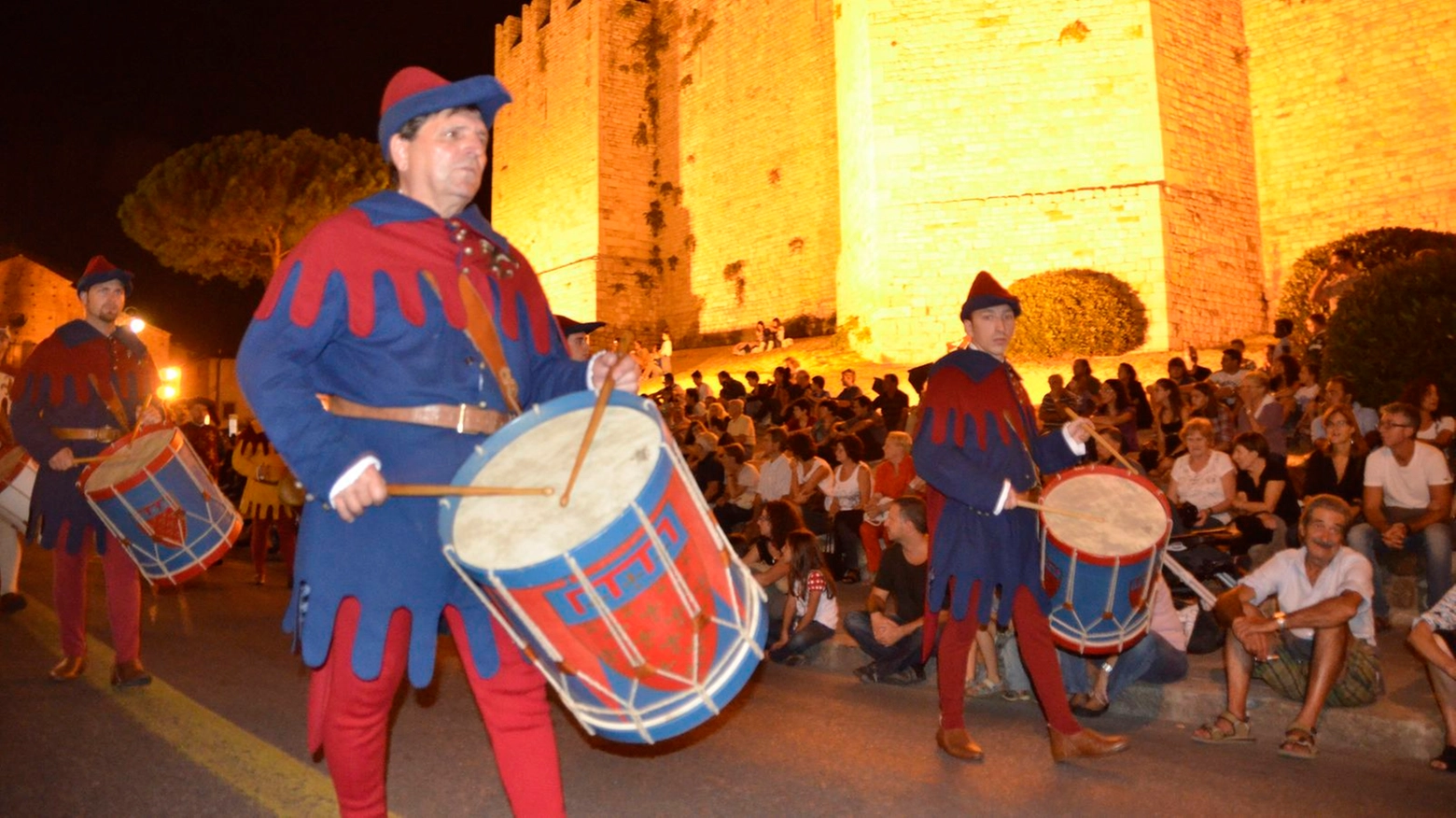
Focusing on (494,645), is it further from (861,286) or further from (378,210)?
(861,286)

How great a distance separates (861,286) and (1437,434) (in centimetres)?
1273

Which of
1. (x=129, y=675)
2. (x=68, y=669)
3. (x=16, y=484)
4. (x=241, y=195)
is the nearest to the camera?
(x=129, y=675)

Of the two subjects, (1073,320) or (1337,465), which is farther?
(1073,320)

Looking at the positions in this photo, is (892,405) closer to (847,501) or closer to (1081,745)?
(847,501)

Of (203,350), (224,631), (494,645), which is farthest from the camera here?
(203,350)

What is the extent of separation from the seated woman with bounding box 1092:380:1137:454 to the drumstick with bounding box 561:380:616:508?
7821mm

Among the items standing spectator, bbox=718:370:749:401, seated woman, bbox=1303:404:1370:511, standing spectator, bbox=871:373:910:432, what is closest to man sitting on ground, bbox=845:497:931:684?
seated woman, bbox=1303:404:1370:511

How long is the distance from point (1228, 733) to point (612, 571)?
3687mm

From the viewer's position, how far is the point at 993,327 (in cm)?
427

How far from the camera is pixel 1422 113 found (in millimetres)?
17109

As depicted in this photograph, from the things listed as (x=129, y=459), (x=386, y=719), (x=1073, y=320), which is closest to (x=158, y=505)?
(x=129, y=459)

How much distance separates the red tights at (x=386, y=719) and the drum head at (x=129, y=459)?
2.86m

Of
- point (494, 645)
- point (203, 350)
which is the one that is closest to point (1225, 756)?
point (494, 645)

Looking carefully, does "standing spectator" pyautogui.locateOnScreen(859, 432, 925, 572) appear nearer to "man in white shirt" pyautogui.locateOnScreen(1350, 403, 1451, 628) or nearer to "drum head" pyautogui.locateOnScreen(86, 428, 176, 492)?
"man in white shirt" pyautogui.locateOnScreen(1350, 403, 1451, 628)
